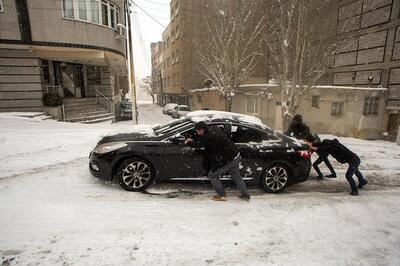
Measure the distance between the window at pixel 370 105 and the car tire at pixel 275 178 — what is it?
16.4 meters

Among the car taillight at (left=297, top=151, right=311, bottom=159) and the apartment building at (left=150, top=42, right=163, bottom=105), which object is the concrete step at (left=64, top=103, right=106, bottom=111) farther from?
the apartment building at (left=150, top=42, right=163, bottom=105)

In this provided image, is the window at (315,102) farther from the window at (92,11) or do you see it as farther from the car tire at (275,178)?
the window at (92,11)

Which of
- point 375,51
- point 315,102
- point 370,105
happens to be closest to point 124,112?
point 315,102

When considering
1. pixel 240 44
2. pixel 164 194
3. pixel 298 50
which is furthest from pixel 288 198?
pixel 240 44

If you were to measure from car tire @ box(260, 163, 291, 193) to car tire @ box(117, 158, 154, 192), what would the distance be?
234 centimetres

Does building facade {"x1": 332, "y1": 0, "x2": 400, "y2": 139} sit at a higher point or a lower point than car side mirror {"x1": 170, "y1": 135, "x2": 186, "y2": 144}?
higher

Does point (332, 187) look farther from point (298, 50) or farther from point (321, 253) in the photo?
point (298, 50)

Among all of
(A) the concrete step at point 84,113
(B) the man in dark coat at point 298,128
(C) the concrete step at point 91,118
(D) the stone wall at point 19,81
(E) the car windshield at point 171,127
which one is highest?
(D) the stone wall at point 19,81

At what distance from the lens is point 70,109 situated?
1520cm

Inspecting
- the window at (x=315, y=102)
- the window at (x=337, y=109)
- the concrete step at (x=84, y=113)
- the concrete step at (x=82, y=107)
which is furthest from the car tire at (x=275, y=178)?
the window at (x=337, y=109)

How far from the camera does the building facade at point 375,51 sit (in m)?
19.0

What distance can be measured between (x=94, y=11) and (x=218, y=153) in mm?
14325

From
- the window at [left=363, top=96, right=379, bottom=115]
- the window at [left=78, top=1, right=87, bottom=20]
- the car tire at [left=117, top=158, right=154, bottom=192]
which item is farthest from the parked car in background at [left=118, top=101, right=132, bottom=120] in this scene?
the window at [left=363, top=96, right=379, bottom=115]

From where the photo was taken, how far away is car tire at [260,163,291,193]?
17.2ft
